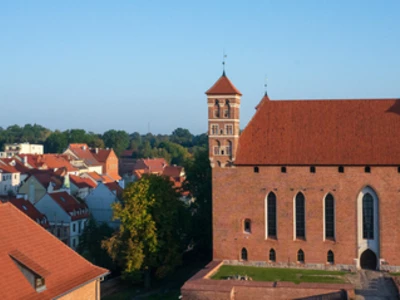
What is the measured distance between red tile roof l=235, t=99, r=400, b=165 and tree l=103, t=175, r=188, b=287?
7.04 meters

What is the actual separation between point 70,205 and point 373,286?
3413 centimetres

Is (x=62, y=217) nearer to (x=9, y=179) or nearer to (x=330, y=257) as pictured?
(x=330, y=257)

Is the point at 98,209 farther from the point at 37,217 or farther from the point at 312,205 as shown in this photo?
the point at 312,205

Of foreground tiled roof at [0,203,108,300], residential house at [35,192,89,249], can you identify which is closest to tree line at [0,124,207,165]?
residential house at [35,192,89,249]

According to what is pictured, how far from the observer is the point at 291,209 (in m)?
38.7

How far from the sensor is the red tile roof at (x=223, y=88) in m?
40.6

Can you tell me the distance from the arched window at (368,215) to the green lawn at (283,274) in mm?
3194

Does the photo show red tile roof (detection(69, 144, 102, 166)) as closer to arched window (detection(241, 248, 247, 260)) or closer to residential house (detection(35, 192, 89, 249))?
residential house (detection(35, 192, 89, 249))

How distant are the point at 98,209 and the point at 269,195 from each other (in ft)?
90.8

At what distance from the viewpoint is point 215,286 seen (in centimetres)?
3244

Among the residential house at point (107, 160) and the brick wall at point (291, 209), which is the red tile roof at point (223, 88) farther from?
the residential house at point (107, 160)

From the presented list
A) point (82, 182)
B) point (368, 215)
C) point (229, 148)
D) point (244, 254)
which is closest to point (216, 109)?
point (229, 148)

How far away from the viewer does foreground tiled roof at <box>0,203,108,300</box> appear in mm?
18094

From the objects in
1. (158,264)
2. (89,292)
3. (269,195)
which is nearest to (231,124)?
(269,195)
